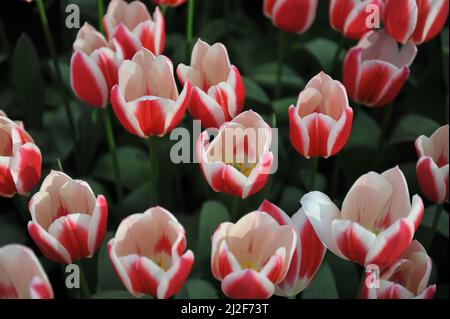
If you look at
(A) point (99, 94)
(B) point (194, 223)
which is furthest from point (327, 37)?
(A) point (99, 94)

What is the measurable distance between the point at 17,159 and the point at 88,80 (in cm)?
14

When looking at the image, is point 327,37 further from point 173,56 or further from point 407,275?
point 407,275

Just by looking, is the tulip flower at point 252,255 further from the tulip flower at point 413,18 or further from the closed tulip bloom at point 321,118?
the tulip flower at point 413,18

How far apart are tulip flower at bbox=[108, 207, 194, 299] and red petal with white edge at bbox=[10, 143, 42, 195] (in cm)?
11

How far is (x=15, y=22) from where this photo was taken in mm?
1194

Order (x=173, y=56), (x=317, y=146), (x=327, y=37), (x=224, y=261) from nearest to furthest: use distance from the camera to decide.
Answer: (x=224, y=261), (x=317, y=146), (x=173, y=56), (x=327, y=37)

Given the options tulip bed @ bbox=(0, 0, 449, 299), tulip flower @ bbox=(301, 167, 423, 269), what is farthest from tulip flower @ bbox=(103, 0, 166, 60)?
tulip flower @ bbox=(301, 167, 423, 269)

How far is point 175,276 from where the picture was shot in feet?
1.84

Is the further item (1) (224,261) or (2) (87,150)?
(2) (87,150)

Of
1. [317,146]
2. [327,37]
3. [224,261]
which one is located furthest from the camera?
[327,37]

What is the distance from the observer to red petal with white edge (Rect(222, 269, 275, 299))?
0.56m

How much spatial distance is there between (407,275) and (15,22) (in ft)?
2.59

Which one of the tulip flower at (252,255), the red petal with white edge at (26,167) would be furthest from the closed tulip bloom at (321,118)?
the red petal with white edge at (26,167)

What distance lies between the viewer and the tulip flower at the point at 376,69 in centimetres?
74
